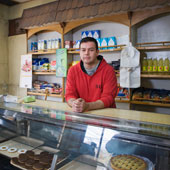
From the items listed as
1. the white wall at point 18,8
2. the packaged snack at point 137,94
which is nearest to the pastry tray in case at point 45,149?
the packaged snack at point 137,94

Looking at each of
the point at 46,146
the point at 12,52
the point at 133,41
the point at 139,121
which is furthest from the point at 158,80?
the point at 12,52

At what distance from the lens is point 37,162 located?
4.31 ft

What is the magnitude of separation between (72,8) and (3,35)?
2400mm

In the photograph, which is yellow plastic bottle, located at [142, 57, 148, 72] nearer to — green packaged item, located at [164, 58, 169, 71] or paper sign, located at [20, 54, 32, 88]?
green packaged item, located at [164, 58, 169, 71]

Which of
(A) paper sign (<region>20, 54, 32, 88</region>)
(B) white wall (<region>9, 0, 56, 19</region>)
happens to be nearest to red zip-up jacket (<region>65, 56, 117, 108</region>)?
(A) paper sign (<region>20, 54, 32, 88</region>)

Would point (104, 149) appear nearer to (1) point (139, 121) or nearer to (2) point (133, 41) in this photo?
(1) point (139, 121)

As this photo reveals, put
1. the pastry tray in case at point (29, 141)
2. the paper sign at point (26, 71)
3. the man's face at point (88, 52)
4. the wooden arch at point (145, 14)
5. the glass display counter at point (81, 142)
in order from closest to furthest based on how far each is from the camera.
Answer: the glass display counter at point (81, 142), the pastry tray in case at point (29, 141), the man's face at point (88, 52), the wooden arch at point (145, 14), the paper sign at point (26, 71)

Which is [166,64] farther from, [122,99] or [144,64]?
[122,99]

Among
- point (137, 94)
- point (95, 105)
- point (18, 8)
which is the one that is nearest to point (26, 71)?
point (18, 8)

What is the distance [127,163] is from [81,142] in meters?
0.31

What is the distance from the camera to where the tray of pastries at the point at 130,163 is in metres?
0.97

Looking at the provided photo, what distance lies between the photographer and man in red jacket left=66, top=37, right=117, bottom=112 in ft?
5.62

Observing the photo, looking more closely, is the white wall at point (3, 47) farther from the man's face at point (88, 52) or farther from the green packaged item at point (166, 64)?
the green packaged item at point (166, 64)

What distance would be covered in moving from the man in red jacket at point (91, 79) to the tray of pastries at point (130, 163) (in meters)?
0.64
